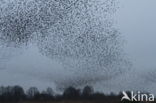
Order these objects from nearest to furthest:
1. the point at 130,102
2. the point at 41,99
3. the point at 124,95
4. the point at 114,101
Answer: the point at 130,102 → the point at 124,95 → the point at 114,101 → the point at 41,99

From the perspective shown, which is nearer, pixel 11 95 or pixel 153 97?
pixel 153 97

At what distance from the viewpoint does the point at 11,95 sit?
54562 millimetres

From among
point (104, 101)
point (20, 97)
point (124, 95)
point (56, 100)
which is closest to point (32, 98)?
point (20, 97)

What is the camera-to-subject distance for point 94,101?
4766 centimetres

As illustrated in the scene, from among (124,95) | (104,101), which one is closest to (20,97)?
(104,101)

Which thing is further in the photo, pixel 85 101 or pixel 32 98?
pixel 32 98

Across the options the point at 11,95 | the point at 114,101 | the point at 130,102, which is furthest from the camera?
the point at 11,95

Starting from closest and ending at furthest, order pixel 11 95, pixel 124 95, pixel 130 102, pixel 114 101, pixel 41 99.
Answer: pixel 130 102 < pixel 124 95 < pixel 114 101 < pixel 41 99 < pixel 11 95

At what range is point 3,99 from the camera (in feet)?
171

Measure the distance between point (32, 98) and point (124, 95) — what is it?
46.7ft

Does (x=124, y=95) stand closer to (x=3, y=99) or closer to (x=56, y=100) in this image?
(x=56, y=100)

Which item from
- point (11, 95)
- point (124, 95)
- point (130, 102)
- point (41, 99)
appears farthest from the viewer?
Answer: point (11, 95)

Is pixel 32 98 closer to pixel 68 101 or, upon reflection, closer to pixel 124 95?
pixel 68 101

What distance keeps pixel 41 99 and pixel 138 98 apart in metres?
14.5
